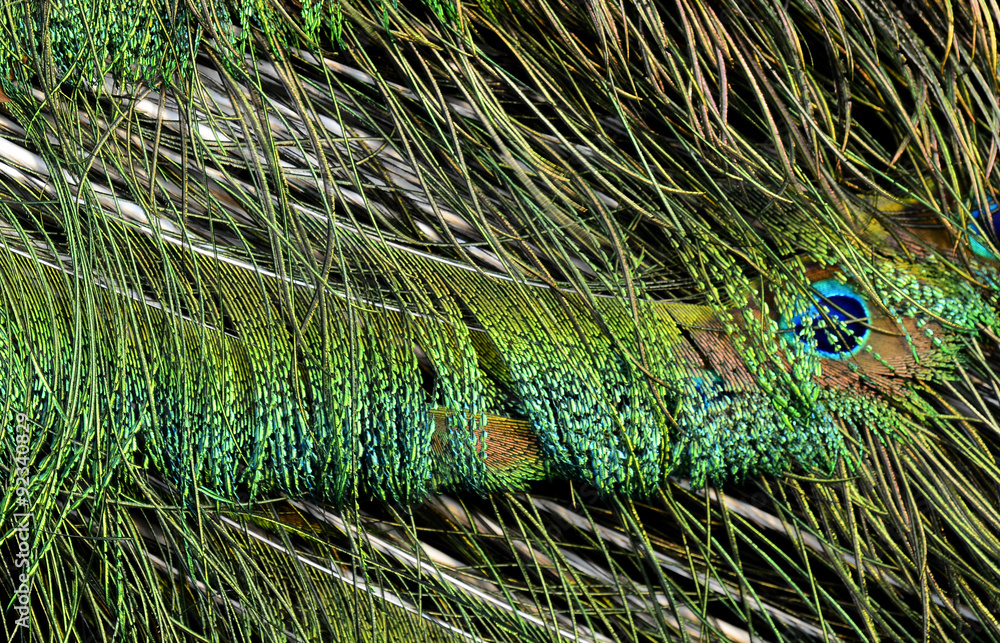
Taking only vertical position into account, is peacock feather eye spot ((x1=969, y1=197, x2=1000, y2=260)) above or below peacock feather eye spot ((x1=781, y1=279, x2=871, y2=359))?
above

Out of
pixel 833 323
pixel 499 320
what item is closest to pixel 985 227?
pixel 833 323

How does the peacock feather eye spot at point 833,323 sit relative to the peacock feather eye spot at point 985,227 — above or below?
below

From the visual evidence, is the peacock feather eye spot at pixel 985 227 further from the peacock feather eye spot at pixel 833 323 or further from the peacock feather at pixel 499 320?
the peacock feather eye spot at pixel 833 323

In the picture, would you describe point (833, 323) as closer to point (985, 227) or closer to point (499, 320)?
point (985, 227)

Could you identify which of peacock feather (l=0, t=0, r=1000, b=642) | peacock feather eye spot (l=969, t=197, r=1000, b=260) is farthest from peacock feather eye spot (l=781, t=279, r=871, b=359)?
peacock feather eye spot (l=969, t=197, r=1000, b=260)

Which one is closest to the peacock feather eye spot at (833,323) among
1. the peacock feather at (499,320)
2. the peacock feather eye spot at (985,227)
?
the peacock feather at (499,320)

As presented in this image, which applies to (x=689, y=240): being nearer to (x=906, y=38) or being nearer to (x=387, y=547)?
(x=906, y=38)

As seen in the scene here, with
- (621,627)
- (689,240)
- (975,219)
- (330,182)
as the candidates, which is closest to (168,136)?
(330,182)

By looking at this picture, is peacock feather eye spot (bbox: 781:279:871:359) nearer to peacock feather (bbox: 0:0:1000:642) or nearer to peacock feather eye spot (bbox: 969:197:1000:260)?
peacock feather (bbox: 0:0:1000:642)
